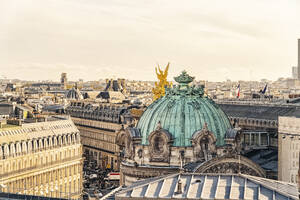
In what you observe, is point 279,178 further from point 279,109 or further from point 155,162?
point 279,109

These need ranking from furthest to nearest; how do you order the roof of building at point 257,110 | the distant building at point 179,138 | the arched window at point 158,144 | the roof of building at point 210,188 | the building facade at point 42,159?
the building facade at point 42,159
the roof of building at point 257,110
the arched window at point 158,144
the distant building at point 179,138
the roof of building at point 210,188

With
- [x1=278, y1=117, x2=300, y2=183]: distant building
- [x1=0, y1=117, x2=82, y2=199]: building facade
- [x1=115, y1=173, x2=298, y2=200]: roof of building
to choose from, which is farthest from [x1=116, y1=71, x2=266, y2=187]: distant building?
[x1=0, y1=117, x2=82, y2=199]: building facade

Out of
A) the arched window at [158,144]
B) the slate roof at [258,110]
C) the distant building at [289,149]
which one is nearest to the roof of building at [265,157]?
the distant building at [289,149]

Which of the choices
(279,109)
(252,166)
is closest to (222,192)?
(252,166)

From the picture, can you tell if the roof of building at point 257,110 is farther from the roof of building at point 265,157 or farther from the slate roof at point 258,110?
the roof of building at point 265,157

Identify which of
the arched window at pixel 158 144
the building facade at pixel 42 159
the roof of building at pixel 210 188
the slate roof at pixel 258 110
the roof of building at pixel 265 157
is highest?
the slate roof at pixel 258 110

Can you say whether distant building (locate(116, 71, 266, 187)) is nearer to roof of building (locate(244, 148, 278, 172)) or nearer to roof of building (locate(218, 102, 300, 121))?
roof of building (locate(244, 148, 278, 172))

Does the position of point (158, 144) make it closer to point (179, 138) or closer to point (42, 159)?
point (179, 138)

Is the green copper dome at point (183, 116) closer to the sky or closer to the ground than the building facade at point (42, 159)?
closer to the sky
